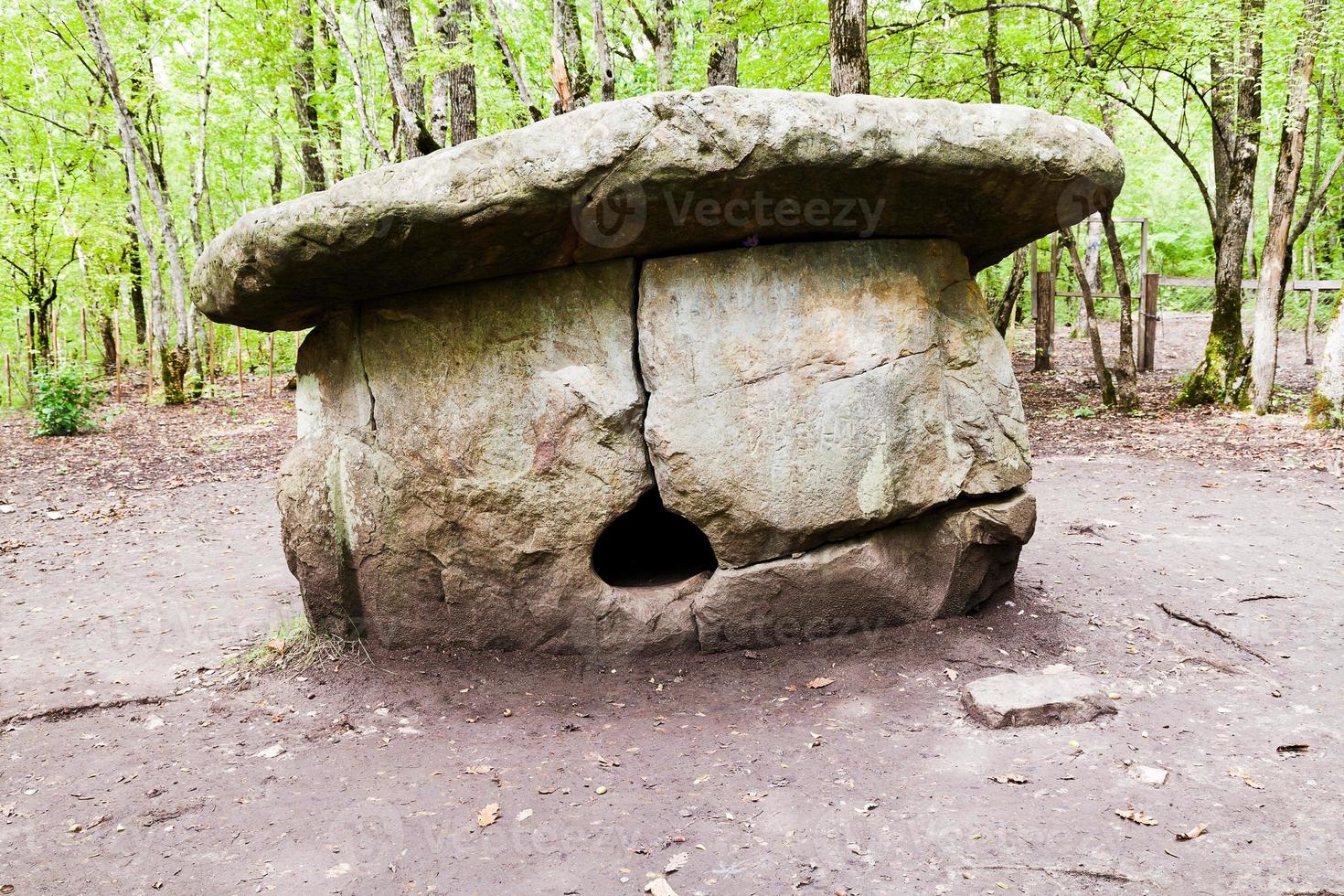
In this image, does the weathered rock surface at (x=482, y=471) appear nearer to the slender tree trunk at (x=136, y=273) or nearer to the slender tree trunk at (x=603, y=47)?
the slender tree trunk at (x=603, y=47)

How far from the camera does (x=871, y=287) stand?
13.9 ft

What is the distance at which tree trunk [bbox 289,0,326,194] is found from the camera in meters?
14.1

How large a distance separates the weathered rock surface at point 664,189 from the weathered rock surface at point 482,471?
0.27 metres

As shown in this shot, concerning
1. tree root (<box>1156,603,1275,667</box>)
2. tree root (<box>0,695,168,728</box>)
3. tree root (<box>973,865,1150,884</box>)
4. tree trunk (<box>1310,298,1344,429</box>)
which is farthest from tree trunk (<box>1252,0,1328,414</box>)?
tree root (<box>0,695,168,728</box>)

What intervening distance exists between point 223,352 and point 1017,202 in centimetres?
1940

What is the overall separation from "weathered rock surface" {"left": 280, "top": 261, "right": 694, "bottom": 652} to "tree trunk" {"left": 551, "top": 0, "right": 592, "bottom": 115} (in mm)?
3247

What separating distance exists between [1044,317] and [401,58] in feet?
32.4

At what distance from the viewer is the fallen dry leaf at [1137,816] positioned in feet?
9.25

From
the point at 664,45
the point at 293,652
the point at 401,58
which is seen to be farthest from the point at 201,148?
the point at 293,652

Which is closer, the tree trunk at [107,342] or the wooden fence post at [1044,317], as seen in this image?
the wooden fence post at [1044,317]

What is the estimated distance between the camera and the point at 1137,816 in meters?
2.85

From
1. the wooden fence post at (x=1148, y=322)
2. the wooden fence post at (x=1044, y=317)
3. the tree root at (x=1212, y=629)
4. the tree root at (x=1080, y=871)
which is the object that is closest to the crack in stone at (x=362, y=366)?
the tree root at (x=1080, y=871)

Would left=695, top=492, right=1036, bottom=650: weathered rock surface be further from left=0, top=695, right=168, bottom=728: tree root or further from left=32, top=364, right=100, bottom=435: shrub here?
left=32, top=364, right=100, bottom=435: shrub

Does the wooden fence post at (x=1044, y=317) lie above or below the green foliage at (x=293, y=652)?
above
